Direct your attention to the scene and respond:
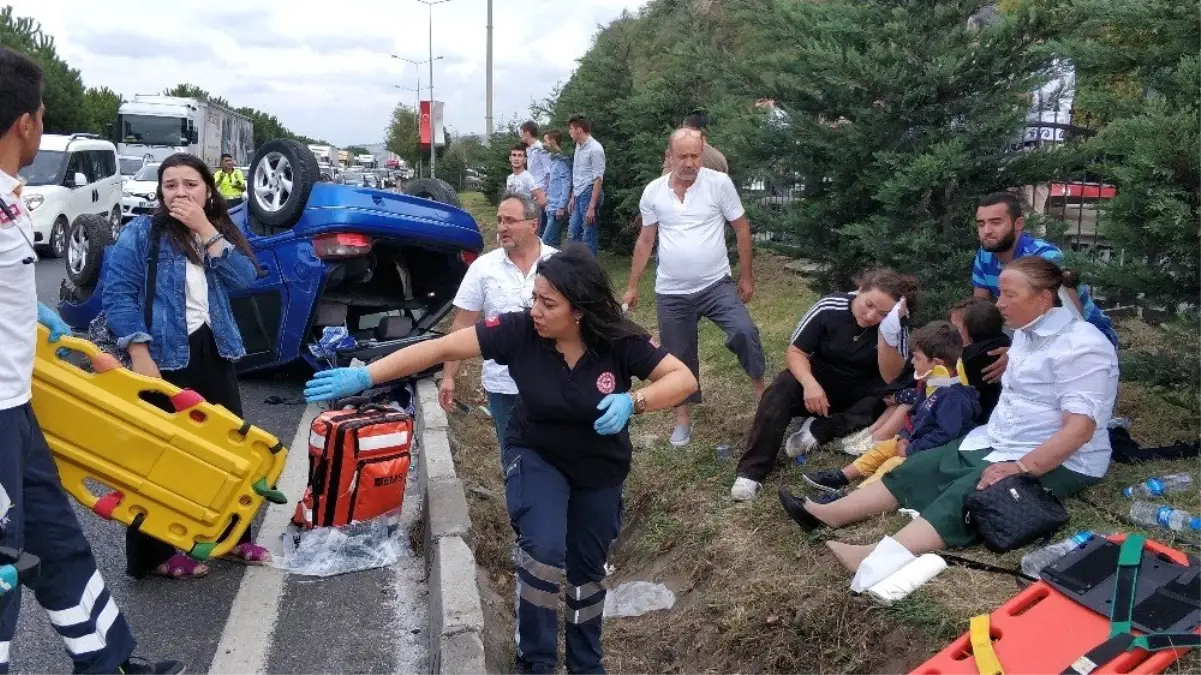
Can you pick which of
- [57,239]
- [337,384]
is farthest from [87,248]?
[57,239]

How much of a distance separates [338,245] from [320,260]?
0.18 meters

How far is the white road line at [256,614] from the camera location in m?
3.77

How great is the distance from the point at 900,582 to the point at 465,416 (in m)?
4.29

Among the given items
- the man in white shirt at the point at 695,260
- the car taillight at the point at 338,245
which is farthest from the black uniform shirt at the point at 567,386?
the car taillight at the point at 338,245

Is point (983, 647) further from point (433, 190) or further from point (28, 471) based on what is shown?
point (433, 190)

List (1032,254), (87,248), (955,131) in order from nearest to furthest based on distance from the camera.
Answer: (1032,254), (955,131), (87,248)

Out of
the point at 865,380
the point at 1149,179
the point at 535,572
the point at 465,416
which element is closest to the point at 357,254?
the point at 465,416

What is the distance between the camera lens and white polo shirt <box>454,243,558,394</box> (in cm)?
465

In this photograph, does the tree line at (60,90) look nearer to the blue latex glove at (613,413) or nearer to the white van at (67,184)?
the white van at (67,184)

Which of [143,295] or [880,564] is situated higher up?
[143,295]

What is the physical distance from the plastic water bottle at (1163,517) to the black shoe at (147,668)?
3603mm

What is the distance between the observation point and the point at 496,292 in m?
4.71

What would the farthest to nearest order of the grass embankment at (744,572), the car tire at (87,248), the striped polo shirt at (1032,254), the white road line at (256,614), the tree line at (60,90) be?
the tree line at (60,90) < the car tire at (87,248) < the striped polo shirt at (1032,254) < the white road line at (256,614) < the grass embankment at (744,572)

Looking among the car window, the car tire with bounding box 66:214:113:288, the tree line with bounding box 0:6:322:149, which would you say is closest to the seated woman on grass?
the car tire with bounding box 66:214:113:288
